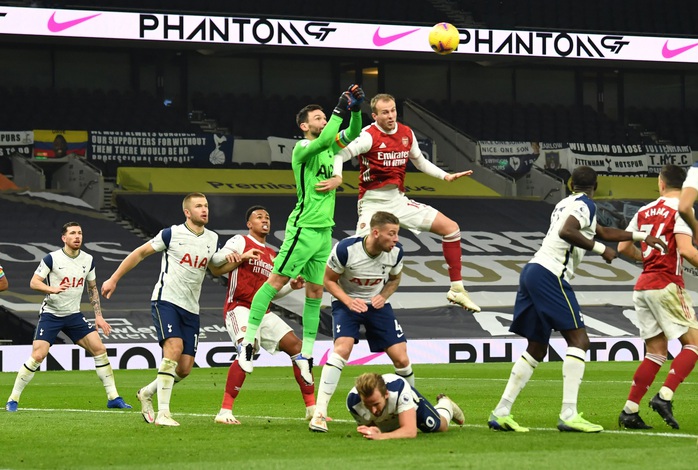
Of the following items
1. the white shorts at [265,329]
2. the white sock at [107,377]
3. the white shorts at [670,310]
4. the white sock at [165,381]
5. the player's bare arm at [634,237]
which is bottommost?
the white sock at [107,377]

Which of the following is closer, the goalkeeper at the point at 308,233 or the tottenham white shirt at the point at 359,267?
the tottenham white shirt at the point at 359,267

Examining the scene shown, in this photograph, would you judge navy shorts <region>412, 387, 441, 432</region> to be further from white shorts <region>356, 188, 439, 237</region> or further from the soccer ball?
the soccer ball

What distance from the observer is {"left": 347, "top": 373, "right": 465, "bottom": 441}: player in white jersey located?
28.6ft

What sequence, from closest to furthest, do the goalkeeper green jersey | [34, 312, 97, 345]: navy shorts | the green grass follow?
the green grass → the goalkeeper green jersey → [34, 312, 97, 345]: navy shorts

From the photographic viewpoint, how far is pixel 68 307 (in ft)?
46.4

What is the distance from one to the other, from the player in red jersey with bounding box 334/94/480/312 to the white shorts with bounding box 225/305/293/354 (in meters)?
1.33

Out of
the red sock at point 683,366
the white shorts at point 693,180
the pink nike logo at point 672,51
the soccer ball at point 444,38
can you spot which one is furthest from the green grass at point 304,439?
the pink nike logo at point 672,51

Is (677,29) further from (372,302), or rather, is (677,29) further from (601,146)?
(372,302)

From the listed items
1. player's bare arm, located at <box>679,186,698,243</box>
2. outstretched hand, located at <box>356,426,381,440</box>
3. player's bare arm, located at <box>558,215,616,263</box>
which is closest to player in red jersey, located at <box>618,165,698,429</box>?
player's bare arm, located at <box>558,215,616,263</box>

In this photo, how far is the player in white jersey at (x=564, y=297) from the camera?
30.3 feet

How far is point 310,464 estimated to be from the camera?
7535 millimetres

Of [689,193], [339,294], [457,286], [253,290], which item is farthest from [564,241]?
[253,290]

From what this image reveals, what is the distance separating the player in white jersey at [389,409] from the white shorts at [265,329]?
214 centimetres

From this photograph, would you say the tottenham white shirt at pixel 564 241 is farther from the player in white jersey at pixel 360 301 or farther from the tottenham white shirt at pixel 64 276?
the tottenham white shirt at pixel 64 276
